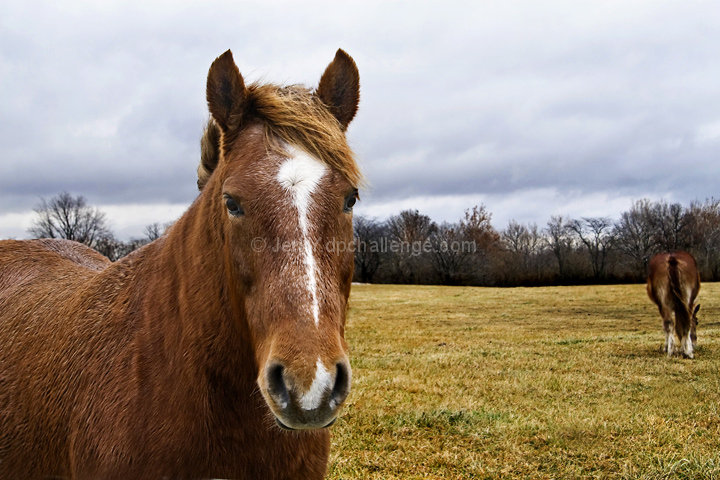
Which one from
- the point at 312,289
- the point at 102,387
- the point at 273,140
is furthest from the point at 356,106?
the point at 102,387

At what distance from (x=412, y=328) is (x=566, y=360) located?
7.29 meters

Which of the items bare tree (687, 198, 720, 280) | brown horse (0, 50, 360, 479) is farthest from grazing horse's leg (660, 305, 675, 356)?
bare tree (687, 198, 720, 280)

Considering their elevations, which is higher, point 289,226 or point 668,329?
point 289,226

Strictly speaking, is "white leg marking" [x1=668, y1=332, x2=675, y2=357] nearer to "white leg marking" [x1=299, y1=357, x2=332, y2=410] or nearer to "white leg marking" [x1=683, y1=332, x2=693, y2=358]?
"white leg marking" [x1=683, y1=332, x2=693, y2=358]

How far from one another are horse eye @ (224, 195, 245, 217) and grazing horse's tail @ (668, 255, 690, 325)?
11590mm

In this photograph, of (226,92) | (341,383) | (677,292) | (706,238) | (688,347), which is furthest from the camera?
(706,238)

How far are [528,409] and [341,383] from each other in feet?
19.4

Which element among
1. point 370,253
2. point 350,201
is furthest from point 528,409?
point 370,253

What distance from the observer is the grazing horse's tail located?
10.9 m

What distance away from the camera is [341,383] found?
179cm

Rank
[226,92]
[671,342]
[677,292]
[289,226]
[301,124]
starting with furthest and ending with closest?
[677,292], [671,342], [226,92], [301,124], [289,226]

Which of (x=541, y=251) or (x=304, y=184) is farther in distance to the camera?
(x=541, y=251)

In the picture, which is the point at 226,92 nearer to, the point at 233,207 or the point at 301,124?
the point at 301,124

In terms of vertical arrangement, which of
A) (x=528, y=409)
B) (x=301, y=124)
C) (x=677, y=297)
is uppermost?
(x=301, y=124)
